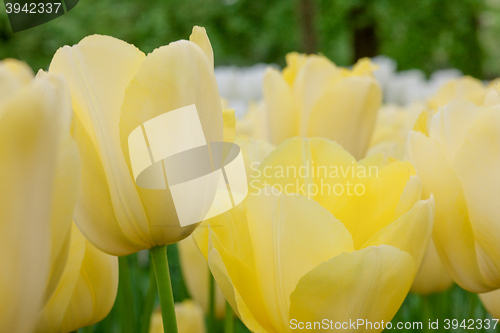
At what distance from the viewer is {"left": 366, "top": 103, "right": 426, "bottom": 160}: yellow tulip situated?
484mm

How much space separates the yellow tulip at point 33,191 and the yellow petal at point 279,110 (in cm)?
38

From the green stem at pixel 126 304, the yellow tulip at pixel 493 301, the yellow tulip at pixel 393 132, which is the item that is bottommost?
the green stem at pixel 126 304

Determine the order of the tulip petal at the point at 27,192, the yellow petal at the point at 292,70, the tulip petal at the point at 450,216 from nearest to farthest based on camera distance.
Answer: the tulip petal at the point at 27,192 → the tulip petal at the point at 450,216 → the yellow petal at the point at 292,70

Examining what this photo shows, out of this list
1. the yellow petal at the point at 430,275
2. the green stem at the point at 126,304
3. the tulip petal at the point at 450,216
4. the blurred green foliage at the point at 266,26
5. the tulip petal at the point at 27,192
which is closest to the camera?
the tulip petal at the point at 27,192

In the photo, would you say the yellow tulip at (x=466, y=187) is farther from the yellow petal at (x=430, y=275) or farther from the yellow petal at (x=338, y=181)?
the yellow petal at (x=430, y=275)

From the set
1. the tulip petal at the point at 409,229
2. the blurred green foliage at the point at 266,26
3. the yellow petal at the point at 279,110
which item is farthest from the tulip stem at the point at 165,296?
the blurred green foliage at the point at 266,26

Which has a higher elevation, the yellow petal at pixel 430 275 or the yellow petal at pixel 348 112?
the yellow petal at pixel 348 112

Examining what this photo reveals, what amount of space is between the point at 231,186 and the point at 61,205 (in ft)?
0.37

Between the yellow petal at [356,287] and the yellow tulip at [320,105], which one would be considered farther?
the yellow tulip at [320,105]

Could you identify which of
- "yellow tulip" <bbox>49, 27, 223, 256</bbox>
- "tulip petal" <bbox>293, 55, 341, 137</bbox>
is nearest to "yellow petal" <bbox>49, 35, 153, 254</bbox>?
"yellow tulip" <bbox>49, 27, 223, 256</bbox>

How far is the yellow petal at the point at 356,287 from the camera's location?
0.26 m

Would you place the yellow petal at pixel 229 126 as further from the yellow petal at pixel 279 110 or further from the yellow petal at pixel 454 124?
the yellow petal at pixel 279 110

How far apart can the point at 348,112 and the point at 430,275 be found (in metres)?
0.18

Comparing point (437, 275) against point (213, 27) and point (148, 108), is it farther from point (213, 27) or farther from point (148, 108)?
point (213, 27)
